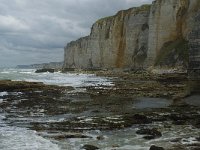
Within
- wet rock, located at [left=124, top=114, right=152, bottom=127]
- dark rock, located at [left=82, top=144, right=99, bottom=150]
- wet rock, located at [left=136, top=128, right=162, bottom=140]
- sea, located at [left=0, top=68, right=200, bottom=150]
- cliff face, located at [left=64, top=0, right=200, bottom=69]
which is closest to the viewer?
dark rock, located at [left=82, top=144, right=99, bottom=150]

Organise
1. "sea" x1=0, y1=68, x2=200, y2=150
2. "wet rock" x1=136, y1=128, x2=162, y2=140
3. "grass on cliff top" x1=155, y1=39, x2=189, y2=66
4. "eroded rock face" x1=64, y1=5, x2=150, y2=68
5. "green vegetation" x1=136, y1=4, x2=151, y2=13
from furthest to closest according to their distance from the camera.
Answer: "green vegetation" x1=136, y1=4, x2=151, y2=13 < "eroded rock face" x1=64, y1=5, x2=150, y2=68 < "grass on cliff top" x1=155, y1=39, x2=189, y2=66 < "wet rock" x1=136, y1=128, x2=162, y2=140 < "sea" x1=0, y1=68, x2=200, y2=150

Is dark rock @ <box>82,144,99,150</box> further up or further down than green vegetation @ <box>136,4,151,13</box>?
further down

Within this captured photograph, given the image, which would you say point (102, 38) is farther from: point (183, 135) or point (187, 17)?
point (183, 135)

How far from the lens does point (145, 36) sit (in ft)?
281

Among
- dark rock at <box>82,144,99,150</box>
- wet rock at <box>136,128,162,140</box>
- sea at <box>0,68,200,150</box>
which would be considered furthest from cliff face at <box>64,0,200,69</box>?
dark rock at <box>82,144,99,150</box>

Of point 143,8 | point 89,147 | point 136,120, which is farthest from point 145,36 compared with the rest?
point 89,147

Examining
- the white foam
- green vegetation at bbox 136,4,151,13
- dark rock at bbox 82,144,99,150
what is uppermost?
green vegetation at bbox 136,4,151,13

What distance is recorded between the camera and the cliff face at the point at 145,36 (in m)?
70.0

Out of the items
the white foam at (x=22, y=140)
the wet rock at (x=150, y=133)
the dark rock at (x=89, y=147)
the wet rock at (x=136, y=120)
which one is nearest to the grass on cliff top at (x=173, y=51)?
the wet rock at (x=136, y=120)

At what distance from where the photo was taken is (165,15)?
244ft

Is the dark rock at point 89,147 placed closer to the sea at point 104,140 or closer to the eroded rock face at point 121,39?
the sea at point 104,140

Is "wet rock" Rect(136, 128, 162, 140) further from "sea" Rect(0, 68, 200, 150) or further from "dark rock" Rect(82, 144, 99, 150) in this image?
"dark rock" Rect(82, 144, 99, 150)

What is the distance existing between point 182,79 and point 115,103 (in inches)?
825

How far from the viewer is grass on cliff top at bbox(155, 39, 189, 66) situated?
66.8 metres
